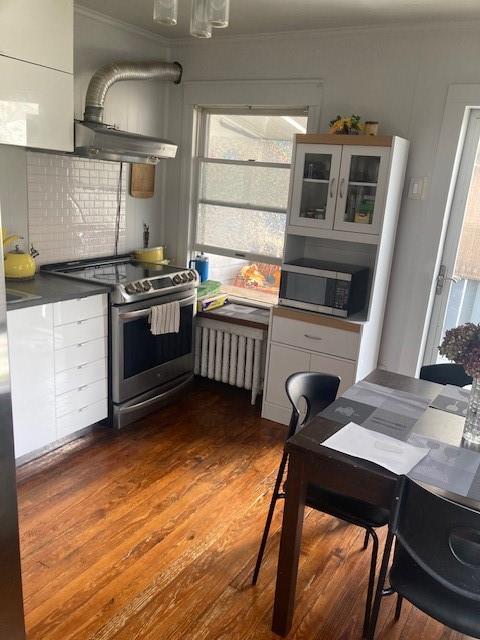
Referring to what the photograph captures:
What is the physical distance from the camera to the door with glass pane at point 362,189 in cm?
318

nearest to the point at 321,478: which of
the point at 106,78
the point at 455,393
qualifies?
the point at 455,393

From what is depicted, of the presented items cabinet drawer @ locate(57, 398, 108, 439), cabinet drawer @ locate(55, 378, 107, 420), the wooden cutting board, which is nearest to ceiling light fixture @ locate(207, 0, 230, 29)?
cabinet drawer @ locate(55, 378, 107, 420)

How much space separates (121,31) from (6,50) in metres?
1.31

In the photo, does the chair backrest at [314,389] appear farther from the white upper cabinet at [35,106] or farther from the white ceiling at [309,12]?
the white ceiling at [309,12]

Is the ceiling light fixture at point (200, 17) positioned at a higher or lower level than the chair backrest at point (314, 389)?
higher

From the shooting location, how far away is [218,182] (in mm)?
4266

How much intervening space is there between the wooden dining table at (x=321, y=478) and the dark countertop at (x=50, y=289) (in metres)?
1.64

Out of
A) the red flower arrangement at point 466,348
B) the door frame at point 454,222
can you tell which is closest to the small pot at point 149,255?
the door frame at point 454,222

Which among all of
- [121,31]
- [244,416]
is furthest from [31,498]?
[121,31]

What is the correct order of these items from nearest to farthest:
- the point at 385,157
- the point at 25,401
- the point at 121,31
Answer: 1. the point at 25,401
2. the point at 385,157
3. the point at 121,31

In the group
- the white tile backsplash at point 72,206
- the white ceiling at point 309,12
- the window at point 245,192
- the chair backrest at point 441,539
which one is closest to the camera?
the chair backrest at point 441,539

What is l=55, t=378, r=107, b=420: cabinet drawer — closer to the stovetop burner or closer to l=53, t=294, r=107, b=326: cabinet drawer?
l=53, t=294, r=107, b=326: cabinet drawer

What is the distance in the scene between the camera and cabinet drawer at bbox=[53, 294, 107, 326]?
2.95 m

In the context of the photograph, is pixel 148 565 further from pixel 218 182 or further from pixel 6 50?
pixel 218 182
